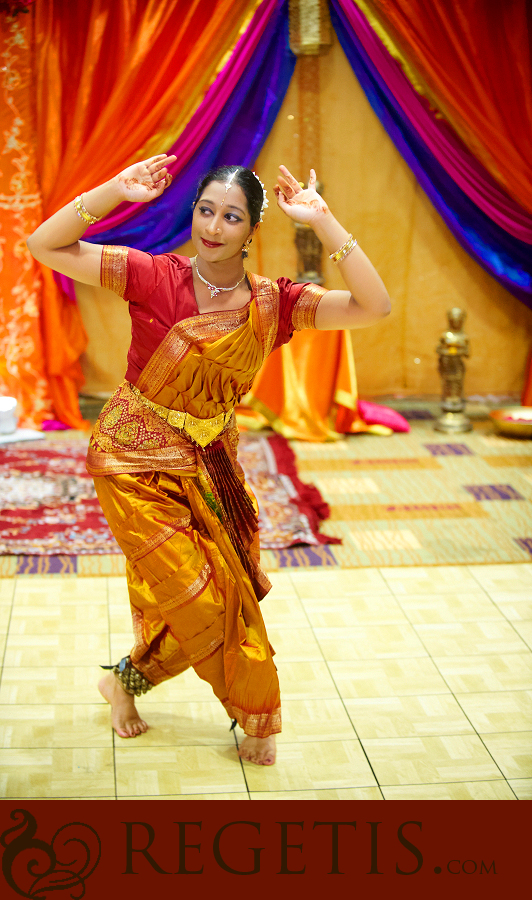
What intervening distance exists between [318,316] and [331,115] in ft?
11.0

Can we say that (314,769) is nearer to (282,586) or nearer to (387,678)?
(387,678)

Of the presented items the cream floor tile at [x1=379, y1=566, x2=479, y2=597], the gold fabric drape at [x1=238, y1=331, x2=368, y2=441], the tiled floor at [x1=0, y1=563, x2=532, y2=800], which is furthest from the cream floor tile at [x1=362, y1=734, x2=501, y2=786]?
the gold fabric drape at [x1=238, y1=331, x2=368, y2=441]

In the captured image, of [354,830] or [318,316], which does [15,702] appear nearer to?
[354,830]

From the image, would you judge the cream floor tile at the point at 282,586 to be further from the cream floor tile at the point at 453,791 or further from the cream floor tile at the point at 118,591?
the cream floor tile at the point at 453,791

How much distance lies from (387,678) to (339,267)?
4.20ft

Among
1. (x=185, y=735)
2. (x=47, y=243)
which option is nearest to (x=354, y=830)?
(x=185, y=735)

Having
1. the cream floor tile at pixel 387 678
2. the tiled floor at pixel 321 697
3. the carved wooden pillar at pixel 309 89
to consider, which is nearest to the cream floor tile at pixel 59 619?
the tiled floor at pixel 321 697

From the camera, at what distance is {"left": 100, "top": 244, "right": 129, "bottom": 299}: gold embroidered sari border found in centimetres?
207

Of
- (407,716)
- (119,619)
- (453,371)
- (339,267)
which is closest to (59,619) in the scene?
(119,619)

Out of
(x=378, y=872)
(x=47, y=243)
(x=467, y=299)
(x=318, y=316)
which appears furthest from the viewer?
(x=467, y=299)

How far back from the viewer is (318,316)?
2.16 metres

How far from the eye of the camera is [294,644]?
9.75 feet

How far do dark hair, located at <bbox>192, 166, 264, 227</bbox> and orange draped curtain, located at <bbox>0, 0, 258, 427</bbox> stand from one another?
3.01 meters

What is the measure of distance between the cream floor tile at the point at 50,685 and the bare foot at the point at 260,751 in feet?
1.61
